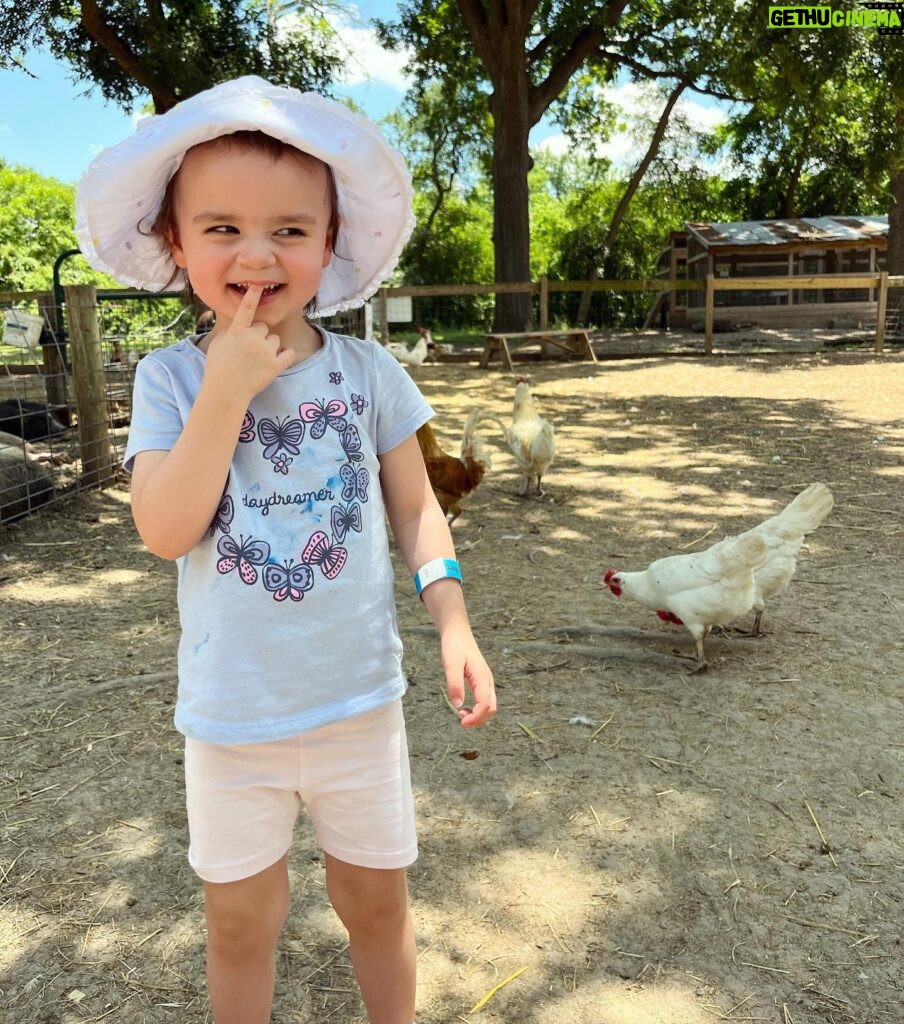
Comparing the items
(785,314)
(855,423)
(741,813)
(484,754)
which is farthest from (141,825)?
(785,314)

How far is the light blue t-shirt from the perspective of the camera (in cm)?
132

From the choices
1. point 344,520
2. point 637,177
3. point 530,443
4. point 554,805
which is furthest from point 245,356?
point 637,177

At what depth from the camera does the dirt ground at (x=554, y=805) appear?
199cm

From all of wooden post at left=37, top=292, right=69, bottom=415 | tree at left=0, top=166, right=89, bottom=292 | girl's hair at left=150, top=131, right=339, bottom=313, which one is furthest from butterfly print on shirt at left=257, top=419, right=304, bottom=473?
tree at left=0, top=166, right=89, bottom=292

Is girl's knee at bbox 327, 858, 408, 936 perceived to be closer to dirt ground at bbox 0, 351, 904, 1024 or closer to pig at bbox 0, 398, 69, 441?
dirt ground at bbox 0, 351, 904, 1024


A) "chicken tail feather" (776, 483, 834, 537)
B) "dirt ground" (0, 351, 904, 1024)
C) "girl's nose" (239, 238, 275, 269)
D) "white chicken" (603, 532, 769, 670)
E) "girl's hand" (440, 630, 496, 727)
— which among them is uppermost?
"girl's nose" (239, 238, 275, 269)

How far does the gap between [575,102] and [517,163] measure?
828cm

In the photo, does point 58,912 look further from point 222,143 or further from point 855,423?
point 855,423

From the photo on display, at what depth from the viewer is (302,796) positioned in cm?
141

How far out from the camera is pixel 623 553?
5.02m

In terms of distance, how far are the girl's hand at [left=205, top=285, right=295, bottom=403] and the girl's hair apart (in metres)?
0.22

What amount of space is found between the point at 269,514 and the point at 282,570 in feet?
0.28

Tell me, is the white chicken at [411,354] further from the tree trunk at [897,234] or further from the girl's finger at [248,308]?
the girl's finger at [248,308]

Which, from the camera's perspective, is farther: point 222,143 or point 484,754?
point 484,754
